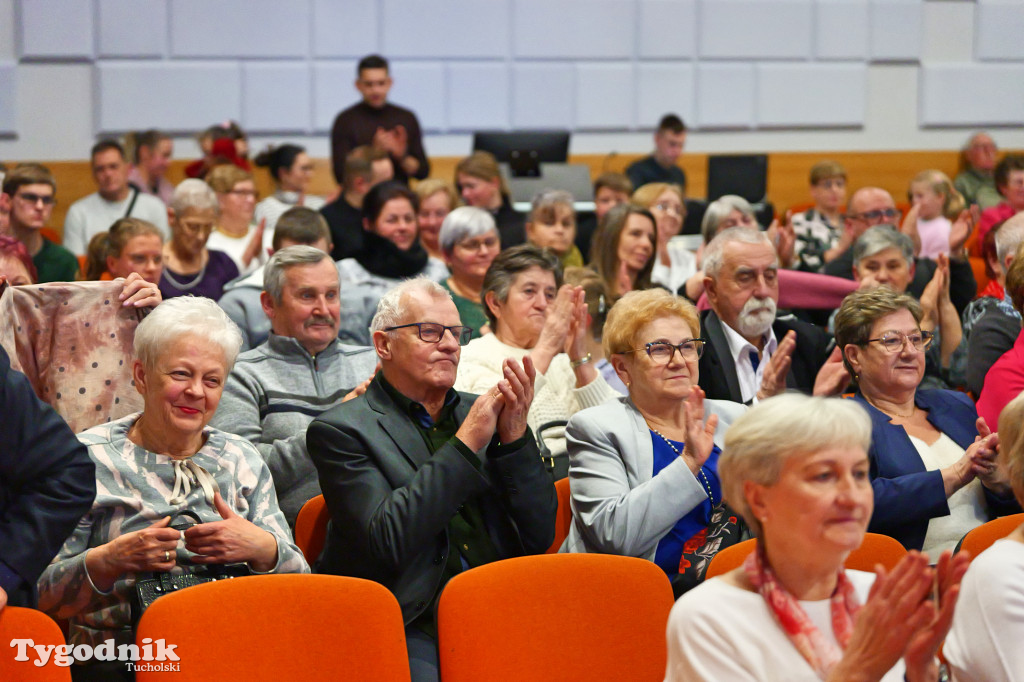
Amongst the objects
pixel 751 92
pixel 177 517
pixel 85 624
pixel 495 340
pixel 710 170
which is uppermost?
pixel 751 92

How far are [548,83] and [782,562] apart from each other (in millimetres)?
7507

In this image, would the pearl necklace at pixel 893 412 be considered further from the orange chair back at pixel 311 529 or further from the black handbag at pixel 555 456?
the orange chair back at pixel 311 529

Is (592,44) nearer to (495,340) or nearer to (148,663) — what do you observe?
(495,340)

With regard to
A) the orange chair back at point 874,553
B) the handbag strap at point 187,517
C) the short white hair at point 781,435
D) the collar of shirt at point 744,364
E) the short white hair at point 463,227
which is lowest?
the orange chair back at point 874,553

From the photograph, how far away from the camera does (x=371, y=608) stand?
6.71ft

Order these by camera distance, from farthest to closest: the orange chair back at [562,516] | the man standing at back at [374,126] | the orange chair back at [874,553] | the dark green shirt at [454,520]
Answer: the man standing at back at [374,126] → the orange chair back at [562,516] → the dark green shirt at [454,520] → the orange chair back at [874,553]

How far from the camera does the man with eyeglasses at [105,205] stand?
21.1ft

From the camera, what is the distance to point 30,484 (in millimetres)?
2053

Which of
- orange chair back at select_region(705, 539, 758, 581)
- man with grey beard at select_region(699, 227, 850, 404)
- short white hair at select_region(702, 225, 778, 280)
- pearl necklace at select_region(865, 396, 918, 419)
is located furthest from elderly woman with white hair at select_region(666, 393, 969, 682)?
short white hair at select_region(702, 225, 778, 280)

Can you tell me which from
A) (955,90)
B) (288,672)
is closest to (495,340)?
(288,672)

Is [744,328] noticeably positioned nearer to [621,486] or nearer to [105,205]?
[621,486]

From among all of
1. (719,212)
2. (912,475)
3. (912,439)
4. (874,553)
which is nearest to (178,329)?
(874,553)

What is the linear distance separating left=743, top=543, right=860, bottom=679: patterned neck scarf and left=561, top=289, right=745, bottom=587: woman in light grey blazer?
2.08 feet

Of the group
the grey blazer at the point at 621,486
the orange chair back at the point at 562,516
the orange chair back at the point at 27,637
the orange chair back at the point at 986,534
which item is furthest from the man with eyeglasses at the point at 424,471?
the orange chair back at the point at 986,534
